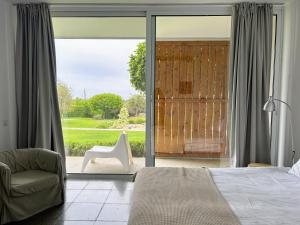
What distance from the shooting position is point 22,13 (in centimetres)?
381

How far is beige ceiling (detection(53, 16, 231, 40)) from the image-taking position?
3.96 metres

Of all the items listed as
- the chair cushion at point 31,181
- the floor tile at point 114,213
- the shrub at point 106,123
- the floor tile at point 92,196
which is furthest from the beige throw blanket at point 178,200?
the shrub at point 106,123

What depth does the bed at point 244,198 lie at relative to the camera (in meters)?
1.68

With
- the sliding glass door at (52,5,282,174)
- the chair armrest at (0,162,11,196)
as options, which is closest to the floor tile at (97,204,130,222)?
the chair armrest at (0,162,11,196)

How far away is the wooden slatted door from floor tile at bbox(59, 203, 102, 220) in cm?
140

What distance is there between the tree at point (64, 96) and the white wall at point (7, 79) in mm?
669

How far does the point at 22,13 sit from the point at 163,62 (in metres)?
2.15

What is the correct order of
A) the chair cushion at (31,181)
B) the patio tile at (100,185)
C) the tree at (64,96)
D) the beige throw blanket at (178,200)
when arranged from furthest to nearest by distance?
the tree at (64,96) → the patio tile at (100,185) → the chair cushion at (31,181) → the beige throw blanket at (178,200)

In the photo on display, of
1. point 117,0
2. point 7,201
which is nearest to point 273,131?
point 117,0

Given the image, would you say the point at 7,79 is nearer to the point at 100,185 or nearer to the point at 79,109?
the point at 79,109

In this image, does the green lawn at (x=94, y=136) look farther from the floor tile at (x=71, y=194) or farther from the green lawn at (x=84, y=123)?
the floor tile at (x=71, y=194)

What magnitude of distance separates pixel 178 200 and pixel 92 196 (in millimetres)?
1875

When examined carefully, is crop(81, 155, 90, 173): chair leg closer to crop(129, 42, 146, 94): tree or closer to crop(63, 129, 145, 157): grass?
crop(63, 129, 145, 157): grass

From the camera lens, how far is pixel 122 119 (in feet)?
14.1
